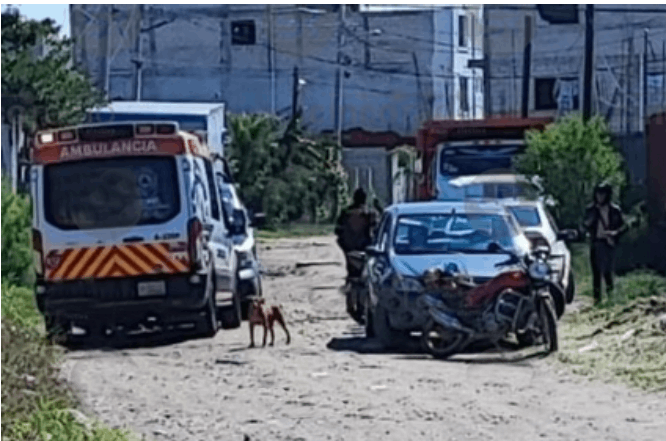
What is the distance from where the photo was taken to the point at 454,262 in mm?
16828

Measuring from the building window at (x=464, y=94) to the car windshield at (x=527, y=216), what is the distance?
3011 centimetres

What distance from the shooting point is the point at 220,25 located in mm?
51750

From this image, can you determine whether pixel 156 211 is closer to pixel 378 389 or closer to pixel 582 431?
pixel 378 389

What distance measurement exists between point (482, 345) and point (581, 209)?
10.1m

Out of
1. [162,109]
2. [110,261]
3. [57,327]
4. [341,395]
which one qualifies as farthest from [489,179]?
[341,395]

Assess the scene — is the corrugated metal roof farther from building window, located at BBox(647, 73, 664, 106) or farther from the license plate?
building window, located at BBox(647, 73, 664, 106)

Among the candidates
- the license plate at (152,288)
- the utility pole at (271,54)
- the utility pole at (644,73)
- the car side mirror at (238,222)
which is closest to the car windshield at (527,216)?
the car side mirror at (238,222)

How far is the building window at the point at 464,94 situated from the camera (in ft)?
172

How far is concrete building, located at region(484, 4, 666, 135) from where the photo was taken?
1678 inches

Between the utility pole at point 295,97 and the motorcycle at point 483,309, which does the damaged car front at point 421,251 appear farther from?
the utility pole at point 295,97

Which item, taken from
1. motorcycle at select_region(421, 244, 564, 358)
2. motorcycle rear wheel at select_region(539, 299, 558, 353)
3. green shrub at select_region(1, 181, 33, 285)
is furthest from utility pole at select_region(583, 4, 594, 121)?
motorcycle rear wheel at select_region(539, 299, 558, 353)

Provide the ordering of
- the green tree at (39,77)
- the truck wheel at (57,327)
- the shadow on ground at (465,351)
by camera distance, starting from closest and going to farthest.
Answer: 1. the shadow on ground at (465,351)
2. the truck wheel at (57,327)
3. the green tree at (39,77)

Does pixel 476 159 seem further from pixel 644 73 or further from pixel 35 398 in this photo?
pixel 35 398

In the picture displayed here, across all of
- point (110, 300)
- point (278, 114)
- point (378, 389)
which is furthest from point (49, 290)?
point (278, 114)
